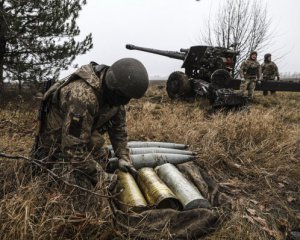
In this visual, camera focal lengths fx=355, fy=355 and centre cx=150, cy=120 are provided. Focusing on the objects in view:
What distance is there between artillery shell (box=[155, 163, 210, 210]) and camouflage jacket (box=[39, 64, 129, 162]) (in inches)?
30.6

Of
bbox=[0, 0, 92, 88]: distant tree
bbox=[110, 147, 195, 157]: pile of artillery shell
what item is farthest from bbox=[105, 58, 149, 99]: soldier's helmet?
bbox=[0, 0, 92, 88]: distant tree

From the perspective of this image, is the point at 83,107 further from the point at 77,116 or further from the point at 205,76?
the point at 205,76

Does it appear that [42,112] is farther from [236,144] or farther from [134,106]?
[134,106]

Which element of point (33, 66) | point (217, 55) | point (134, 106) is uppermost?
point (217, 55)

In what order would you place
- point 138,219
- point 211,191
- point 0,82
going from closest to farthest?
1. point 138,219
2. point 211,191
3. point 0,82

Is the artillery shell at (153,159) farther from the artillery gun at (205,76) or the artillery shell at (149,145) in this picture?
the artillery gun at (205,76)

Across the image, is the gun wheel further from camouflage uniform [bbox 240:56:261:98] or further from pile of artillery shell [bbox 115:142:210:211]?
pile of artillery shell [bbox 115:142:210:211]

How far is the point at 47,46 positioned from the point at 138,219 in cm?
693

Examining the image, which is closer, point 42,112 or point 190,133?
point 42,112

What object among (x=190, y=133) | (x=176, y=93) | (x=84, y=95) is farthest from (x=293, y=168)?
(x=176, y=93)

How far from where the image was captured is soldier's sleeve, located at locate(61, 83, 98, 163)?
3.11 metres

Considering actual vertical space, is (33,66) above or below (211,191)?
above

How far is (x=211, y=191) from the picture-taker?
396 cm

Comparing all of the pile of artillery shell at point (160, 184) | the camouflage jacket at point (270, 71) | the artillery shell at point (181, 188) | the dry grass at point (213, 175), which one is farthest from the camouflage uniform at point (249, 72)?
the artillery shell at point (181, 188)
